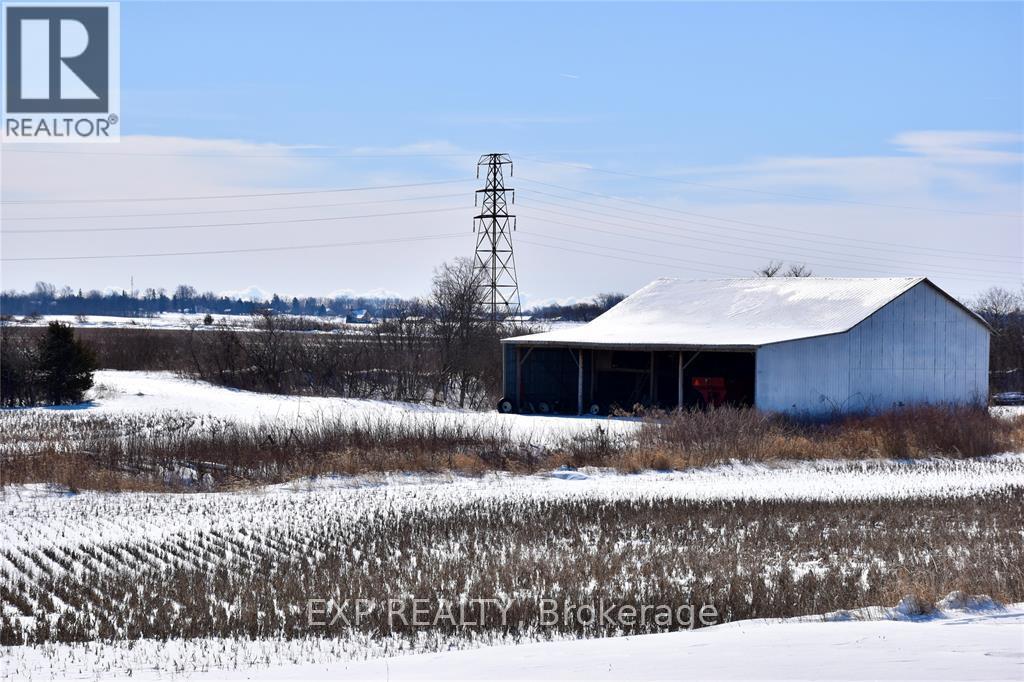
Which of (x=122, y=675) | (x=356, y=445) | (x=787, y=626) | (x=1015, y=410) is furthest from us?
(x=1015, y=410)

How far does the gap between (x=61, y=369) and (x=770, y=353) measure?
2335 cm

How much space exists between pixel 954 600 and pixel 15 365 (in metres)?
35.3

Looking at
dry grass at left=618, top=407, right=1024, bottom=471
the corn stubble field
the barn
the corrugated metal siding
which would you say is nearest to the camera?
the corn stubble field

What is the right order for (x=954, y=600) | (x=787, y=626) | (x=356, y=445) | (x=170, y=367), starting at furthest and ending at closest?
(x=170, y=367) < (x=356, y=445) < (x=954, y=600) < (x=787, y=626)

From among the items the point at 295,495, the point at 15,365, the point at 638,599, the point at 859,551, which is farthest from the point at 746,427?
the point at 15,365

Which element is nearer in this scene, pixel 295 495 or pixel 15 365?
pixel 295 495

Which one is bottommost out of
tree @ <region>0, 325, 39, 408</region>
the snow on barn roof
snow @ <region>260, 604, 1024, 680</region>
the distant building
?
snow @ <region>260, 604, 1024, 680</region>

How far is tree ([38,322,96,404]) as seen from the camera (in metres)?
38.0

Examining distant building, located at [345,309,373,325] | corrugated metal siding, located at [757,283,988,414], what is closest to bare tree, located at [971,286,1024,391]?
corrugated metal siding, located at [757,283,988,414]

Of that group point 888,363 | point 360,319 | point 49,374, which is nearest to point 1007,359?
point 888,363

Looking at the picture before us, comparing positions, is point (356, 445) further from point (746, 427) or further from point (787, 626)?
point (787, 626)

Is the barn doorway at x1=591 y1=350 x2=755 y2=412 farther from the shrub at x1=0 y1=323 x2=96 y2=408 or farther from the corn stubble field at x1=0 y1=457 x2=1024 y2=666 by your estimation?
the shrub at x1=0 y1=323 x2=96 y2=408

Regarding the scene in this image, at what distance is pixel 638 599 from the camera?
34.4 feet

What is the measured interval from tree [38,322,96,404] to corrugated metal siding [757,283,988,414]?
22.6 m
